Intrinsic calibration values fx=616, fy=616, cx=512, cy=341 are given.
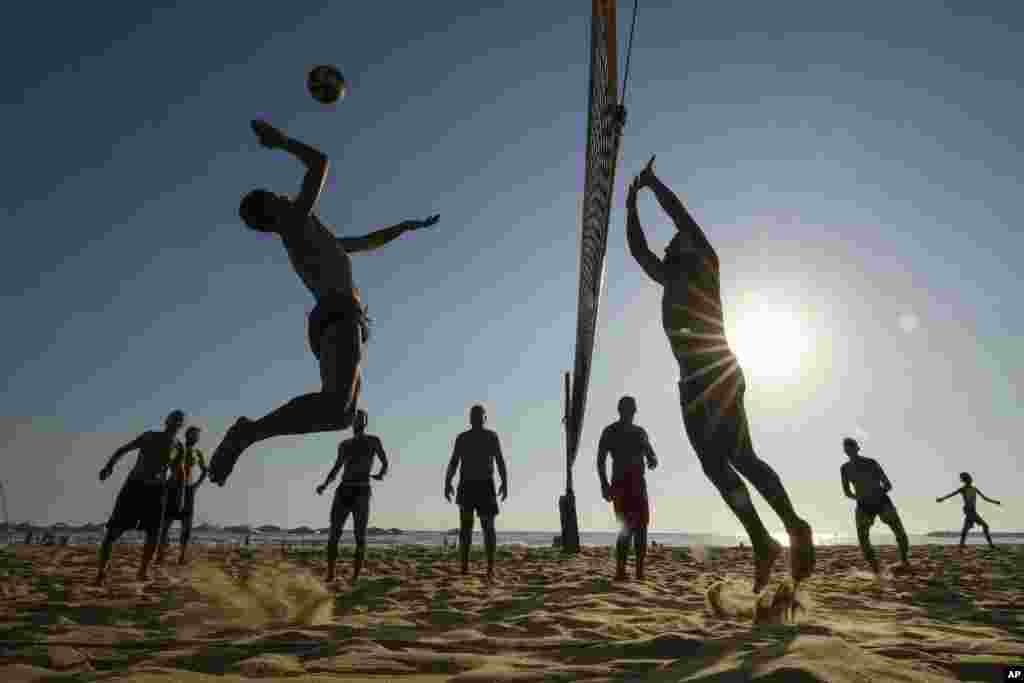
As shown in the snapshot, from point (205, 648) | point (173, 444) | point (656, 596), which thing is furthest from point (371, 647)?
point (173, 444)

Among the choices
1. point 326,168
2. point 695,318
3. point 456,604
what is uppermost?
point 326,168

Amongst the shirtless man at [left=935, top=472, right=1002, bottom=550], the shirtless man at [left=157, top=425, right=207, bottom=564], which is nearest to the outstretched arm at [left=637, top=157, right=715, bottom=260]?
the shirtless man at [left=157, top=425, right=207, bottom=564]

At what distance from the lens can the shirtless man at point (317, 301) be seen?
2658mm

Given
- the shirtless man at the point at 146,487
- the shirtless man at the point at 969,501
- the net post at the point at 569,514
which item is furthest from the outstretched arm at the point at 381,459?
the shirtless man at the point at 969,501

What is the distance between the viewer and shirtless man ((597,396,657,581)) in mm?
5754

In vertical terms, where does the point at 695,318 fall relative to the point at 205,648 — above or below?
above

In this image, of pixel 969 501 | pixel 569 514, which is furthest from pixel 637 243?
pixel 969 501

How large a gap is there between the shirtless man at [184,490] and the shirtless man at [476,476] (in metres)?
3.08

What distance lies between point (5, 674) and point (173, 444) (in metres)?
4.69

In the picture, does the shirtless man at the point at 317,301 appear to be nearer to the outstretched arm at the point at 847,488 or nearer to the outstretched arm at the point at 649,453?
the outstretched arm at the point at 649,453

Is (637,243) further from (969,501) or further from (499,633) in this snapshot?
(969,501)

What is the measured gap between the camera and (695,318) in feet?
11.3

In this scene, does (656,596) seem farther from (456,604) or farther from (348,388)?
(348,388)

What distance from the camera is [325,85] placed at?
4211mm
